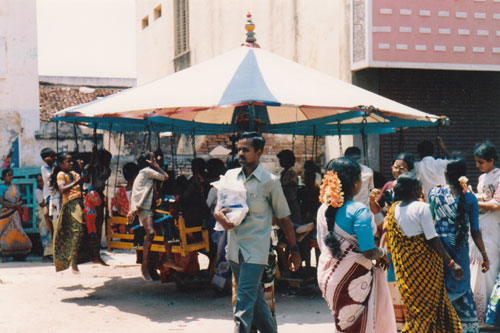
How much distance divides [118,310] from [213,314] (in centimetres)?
106

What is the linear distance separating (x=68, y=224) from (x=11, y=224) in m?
3.11

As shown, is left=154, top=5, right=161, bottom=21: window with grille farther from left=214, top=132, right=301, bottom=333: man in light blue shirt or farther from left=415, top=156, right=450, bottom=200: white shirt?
left=214, top=132, right=301, bottom=333: man in light blue shirt

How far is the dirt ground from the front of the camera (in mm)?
6102

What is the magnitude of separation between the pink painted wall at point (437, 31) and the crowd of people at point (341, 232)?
3852 millimetres

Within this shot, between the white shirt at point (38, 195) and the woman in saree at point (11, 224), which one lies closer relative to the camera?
the woman in saree at point (11, 224)

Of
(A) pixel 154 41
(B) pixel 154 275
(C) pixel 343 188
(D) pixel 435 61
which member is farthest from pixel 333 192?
(A) pixel 154 41

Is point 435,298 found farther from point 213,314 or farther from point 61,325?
point 61,325

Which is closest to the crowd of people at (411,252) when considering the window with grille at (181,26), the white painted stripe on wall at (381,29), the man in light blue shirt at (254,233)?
the man in light blue shirt at (254,233)

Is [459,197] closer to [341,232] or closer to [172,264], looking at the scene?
[341,232]

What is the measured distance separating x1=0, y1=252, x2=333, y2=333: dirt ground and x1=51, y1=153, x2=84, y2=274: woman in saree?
42 cm

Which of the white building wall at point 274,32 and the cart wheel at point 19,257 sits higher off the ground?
the white building wall at point 274,32

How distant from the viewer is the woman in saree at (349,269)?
414cm

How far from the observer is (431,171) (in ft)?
24.0

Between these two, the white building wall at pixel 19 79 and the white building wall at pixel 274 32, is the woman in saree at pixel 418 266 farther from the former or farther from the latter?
the white building wall at pixel 19 79
